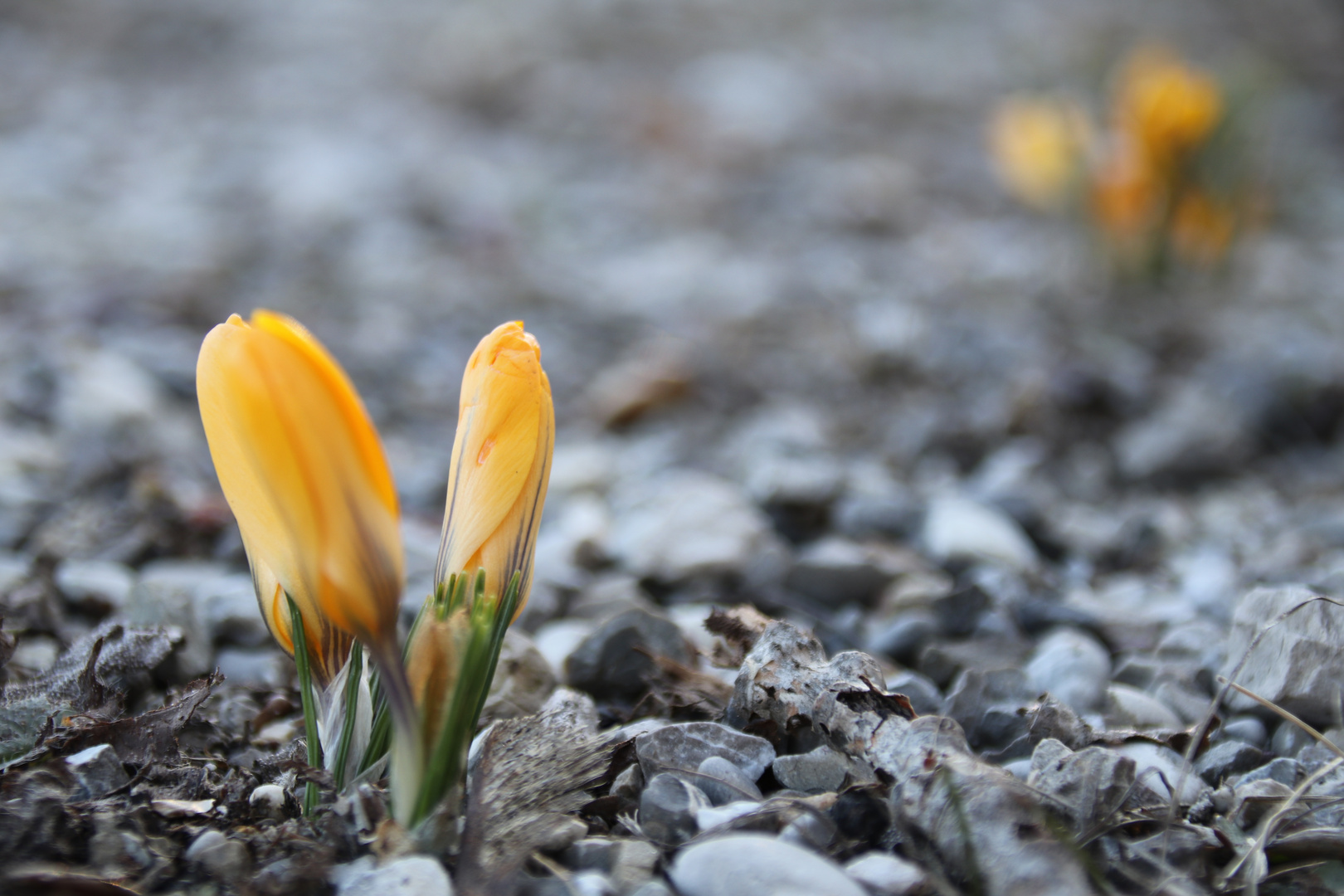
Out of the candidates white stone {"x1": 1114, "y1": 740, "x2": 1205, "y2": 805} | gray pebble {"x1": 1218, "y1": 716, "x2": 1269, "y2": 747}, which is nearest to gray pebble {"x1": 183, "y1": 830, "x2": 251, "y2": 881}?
white stone {"x1": 1114, "y1": 740, "x2": 1205, "y2": 805}

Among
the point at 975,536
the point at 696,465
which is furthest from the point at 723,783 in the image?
the point at 696,465

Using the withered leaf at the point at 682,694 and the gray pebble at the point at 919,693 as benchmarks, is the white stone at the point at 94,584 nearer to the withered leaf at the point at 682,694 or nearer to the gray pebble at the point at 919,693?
the withered leaf at the point at 682,694

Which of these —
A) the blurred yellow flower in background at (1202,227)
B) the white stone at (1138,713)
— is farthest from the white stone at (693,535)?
the blurred yellow flower in background at (1202,227)

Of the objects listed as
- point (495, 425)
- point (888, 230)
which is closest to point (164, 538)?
point (495, 425)

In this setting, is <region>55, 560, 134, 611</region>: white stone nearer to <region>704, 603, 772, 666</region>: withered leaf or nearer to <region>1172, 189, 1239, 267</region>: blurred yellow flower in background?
<region>704, 603, 772, 666</region>: withered leaf

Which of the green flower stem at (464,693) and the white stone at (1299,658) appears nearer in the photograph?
the green flower stem at (464,693)

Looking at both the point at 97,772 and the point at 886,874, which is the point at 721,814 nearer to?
the point at 886,874

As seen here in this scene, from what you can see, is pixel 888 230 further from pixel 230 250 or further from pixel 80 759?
pixel 80 759
